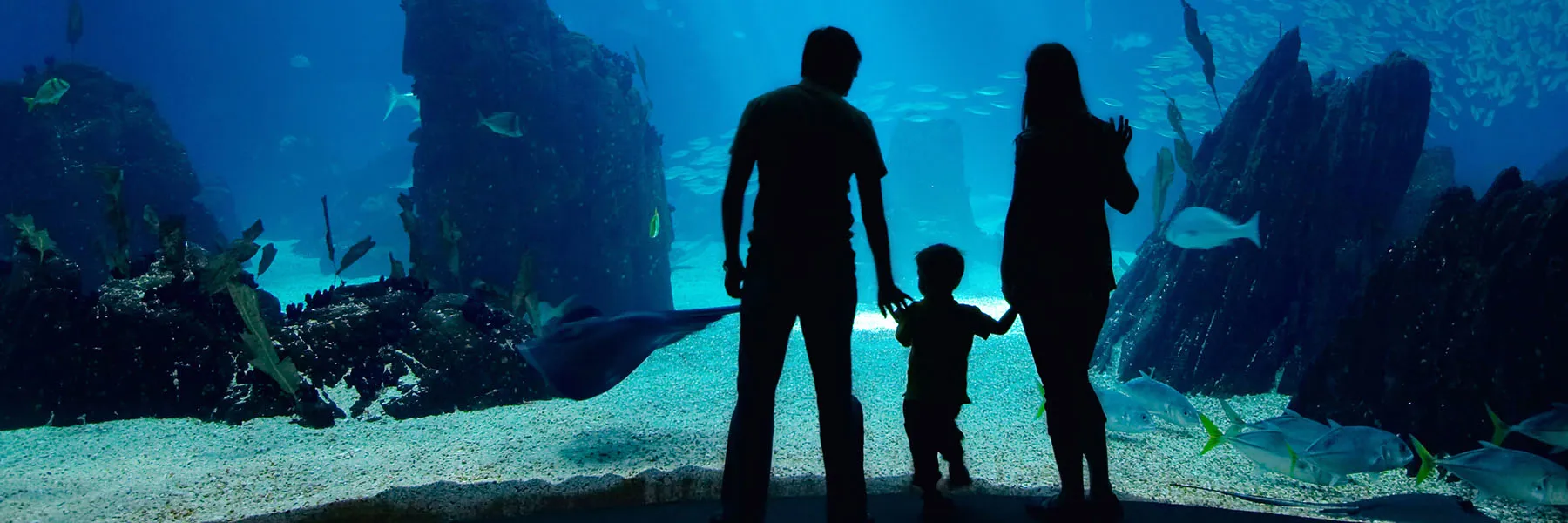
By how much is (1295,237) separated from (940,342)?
16.9 ft

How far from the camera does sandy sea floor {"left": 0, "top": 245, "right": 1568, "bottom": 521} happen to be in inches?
117

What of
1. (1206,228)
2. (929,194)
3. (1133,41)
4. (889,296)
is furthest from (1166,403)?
(1133,41)

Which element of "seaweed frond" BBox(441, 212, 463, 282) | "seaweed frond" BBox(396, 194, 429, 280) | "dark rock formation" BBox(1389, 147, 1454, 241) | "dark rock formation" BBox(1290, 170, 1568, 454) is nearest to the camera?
"dark rock formation" BBox(1290, 170, 1568, 454)

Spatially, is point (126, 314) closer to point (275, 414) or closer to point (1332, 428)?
point (275, 414)

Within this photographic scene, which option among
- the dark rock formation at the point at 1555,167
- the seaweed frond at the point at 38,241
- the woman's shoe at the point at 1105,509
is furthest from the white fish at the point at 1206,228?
the dark rock formation at the point at 1555,167

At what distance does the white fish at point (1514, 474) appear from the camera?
2.70 meters

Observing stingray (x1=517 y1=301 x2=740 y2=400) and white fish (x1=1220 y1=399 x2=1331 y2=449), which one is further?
stingray (x1=517 y1=301 x2=740 y2=400)

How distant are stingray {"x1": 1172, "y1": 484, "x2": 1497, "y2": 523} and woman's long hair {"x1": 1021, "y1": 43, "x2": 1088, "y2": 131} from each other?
205cm

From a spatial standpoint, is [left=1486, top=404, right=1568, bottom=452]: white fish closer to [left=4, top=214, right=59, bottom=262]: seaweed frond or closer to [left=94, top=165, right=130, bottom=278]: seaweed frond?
[left=4, top=214, right=59, bottom=262]: seaweed frond

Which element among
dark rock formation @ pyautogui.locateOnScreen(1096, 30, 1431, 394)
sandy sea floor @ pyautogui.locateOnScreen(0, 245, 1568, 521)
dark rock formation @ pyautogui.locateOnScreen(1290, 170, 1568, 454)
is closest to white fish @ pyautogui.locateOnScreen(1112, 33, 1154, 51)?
dark rock formation @ pyautogui.locateOnScreen(1096, 30, 1431, 394)

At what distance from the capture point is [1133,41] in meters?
42.2

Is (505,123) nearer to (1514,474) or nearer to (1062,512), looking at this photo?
(1062,512)

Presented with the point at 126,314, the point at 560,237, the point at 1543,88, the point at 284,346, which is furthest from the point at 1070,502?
the point at 1543,88

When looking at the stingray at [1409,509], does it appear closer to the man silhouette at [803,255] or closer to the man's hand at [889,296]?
the man's hand at [889,296]
